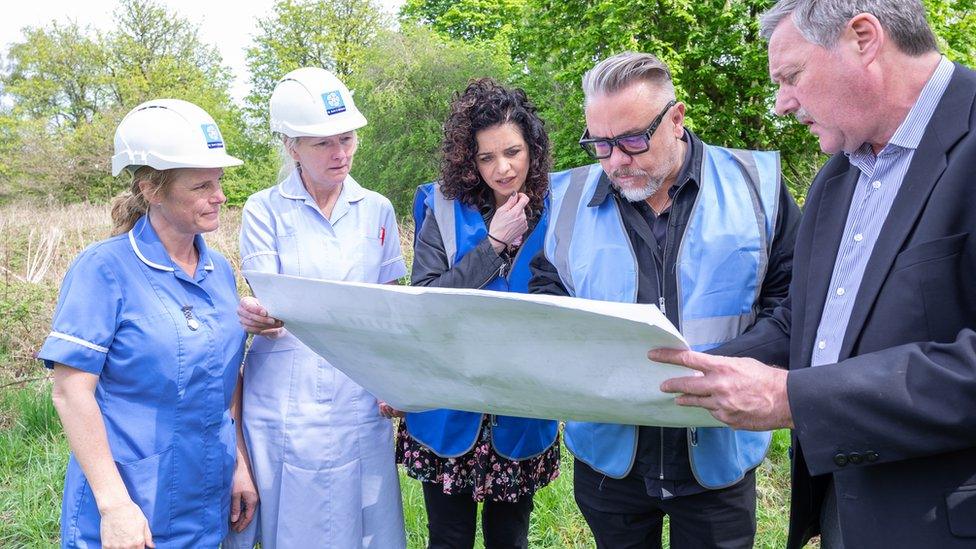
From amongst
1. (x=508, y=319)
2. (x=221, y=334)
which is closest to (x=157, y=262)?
(x=221, y=334)

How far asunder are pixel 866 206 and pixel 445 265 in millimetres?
1595

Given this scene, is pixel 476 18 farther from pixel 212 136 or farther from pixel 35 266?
pixel 212 136

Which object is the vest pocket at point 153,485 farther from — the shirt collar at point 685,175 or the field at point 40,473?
the field at point 40,473

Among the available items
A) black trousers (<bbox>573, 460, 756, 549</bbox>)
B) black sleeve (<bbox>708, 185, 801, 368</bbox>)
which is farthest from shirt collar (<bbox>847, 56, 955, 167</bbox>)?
black trousers (<bbox>573, 460, 756, 549</bbox>)

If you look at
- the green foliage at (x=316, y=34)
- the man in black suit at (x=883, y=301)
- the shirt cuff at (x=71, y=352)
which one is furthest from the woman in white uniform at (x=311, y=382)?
the green foliage at (x=316, y=34)

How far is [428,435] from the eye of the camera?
3133 mm

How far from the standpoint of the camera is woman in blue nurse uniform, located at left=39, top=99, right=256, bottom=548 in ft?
7.88

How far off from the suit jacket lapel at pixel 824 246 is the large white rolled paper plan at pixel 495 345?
0.34 metres

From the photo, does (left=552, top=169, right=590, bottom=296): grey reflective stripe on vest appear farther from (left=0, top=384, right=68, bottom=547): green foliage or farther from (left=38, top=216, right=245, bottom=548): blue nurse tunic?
(left=0, top=384, right=68, bottom=547): green foliage

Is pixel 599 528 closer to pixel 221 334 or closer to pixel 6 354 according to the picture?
pixel 221 334

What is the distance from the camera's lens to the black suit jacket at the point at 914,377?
5.20ft

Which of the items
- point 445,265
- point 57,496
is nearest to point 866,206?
point 445,265

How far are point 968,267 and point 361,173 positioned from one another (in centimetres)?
1884

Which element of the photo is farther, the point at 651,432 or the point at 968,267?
the point at 651,432
